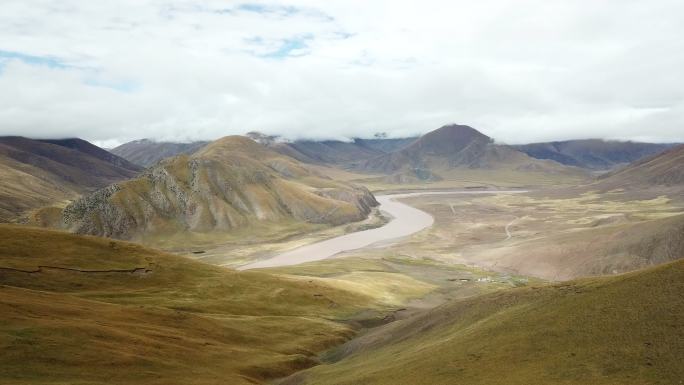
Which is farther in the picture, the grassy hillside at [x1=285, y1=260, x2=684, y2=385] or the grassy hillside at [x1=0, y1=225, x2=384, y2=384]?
the grassy hillside at [x1=0, y1=225, x2=384, y2=384]

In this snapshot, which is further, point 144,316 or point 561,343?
point 144,316

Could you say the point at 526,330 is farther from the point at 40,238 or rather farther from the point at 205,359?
the point at 40,238

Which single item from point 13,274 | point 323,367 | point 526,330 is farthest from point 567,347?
point 13,274

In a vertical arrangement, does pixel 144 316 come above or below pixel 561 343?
below

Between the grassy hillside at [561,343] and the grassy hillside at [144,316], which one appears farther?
the grassy hillside at [144,316]
